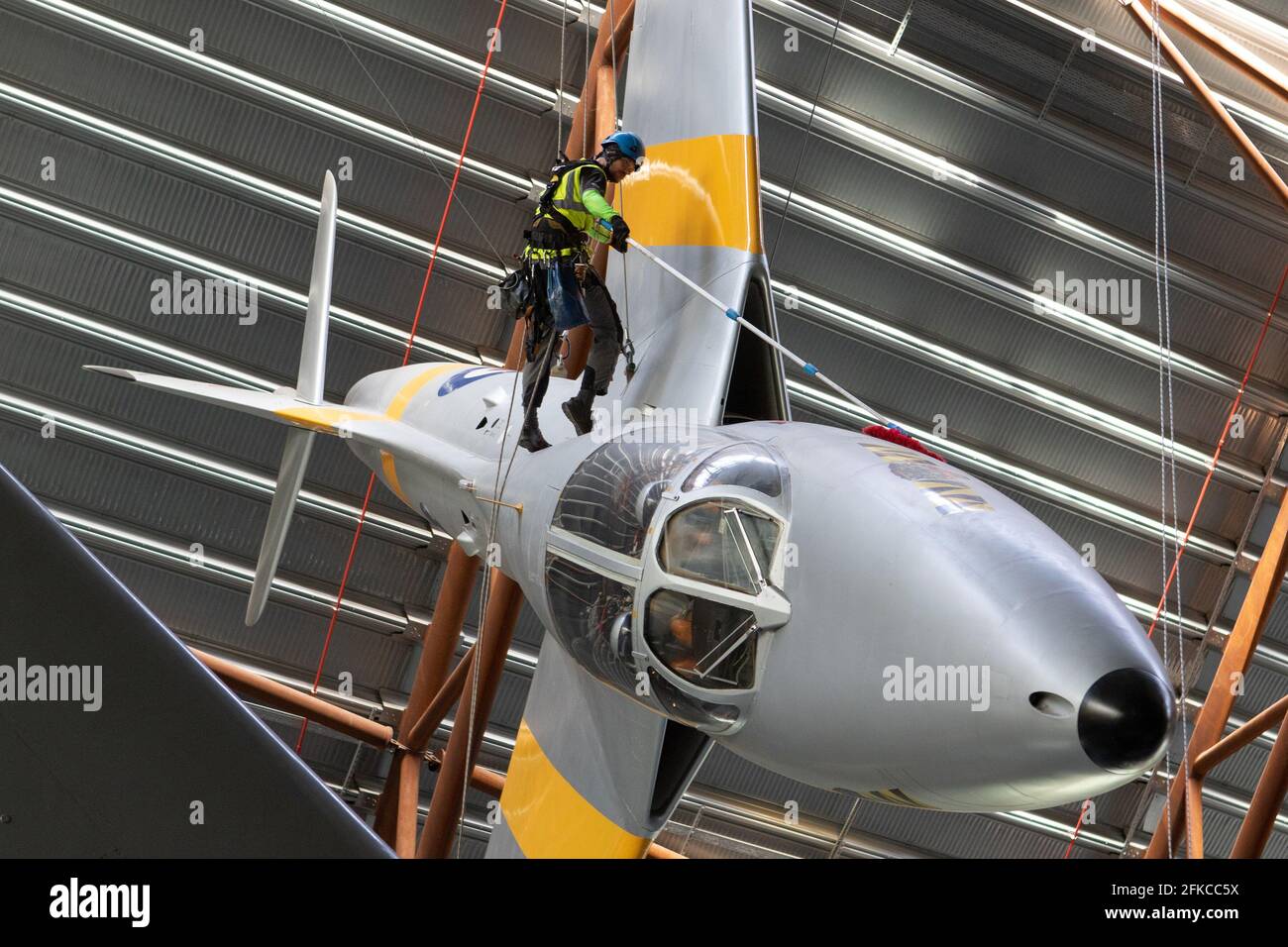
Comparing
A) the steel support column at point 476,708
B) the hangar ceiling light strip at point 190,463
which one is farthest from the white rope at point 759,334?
the hangar ceiling light strip at point 190,463

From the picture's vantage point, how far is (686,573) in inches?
225

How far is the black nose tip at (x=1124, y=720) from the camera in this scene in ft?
14.1

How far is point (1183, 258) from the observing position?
14.9 meters

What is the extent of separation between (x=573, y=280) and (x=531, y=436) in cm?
115

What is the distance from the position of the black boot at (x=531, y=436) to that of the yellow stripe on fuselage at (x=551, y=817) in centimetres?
A: 230

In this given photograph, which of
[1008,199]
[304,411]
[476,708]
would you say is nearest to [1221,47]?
[1008,199]

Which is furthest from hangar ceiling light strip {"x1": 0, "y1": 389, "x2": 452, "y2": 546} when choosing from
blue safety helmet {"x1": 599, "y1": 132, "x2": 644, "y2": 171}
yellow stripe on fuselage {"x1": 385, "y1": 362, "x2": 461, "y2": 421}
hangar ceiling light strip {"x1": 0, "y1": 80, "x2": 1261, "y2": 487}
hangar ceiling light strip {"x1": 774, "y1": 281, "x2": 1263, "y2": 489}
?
blue safety helmet {"x1": 599, "y1": 132, "x2": 644, "y2": 171}

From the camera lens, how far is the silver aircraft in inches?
181

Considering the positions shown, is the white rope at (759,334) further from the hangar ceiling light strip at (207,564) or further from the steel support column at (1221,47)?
the steel support column at (1221,47)

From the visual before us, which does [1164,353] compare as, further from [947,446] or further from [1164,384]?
[947,446]

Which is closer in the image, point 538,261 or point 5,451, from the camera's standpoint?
point 538,261
